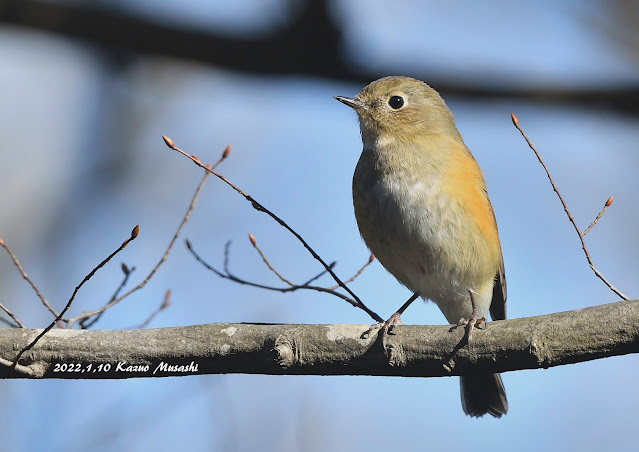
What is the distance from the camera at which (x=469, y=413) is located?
6168mm

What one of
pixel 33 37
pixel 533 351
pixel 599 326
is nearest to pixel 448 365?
pixel 533 351

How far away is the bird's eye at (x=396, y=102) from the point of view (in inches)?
244

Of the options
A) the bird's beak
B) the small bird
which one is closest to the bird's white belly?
the small bird

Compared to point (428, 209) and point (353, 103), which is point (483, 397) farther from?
point (353, 103)

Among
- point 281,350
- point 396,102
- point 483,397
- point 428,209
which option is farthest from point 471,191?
point 281,350

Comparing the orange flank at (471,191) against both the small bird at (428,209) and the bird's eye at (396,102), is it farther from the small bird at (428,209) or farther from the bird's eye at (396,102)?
the bird's eye at (396,102)

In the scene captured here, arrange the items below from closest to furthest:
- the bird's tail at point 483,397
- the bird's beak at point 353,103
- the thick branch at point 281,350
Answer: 1. the thick branch at point 281,350
2. the bird's beak at point 353,103
3. the bird's tail at point 483,397

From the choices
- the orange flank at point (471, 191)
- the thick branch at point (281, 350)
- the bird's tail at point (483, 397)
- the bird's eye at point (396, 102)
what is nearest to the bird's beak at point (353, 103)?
the bird's eye at point (396, 102)

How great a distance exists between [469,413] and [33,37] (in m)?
4.20

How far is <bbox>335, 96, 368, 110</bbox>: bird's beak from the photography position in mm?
6045

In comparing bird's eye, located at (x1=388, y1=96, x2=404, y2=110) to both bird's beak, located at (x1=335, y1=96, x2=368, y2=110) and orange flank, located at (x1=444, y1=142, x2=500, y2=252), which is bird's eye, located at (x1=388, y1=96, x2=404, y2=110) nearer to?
bird's beak, located at (x1=335, y1=96, x2=368, y2=110)

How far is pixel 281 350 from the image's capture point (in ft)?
12.7

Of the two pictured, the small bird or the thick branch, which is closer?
the thick branch

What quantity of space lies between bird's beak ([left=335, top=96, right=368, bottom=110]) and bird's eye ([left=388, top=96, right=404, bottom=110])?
0.69ft
